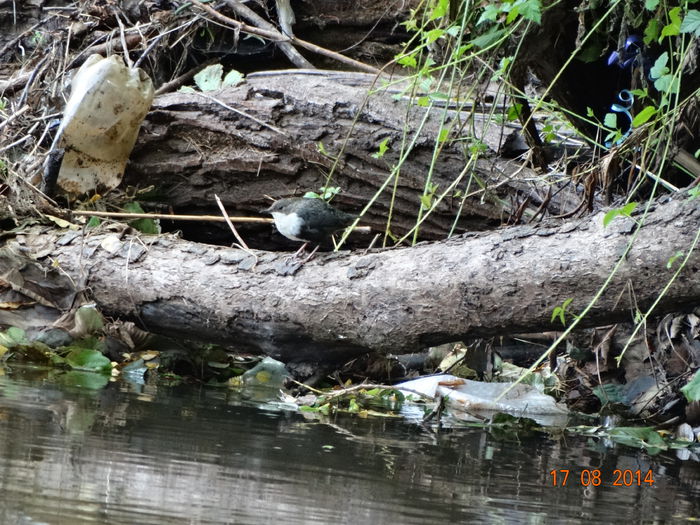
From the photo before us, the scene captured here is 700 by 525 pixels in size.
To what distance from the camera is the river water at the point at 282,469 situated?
224 centimetres

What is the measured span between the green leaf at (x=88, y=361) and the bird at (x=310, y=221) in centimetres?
117

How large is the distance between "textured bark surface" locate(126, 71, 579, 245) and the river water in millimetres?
1865

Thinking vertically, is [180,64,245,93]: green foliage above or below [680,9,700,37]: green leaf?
above

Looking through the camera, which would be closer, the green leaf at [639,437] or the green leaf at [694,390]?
the green leaf at [694,390]

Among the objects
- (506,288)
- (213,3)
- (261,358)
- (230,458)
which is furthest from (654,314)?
(213,3)

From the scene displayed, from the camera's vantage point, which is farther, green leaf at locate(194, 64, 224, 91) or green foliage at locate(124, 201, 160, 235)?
green leaf at locate(194, 64, 224, 91)

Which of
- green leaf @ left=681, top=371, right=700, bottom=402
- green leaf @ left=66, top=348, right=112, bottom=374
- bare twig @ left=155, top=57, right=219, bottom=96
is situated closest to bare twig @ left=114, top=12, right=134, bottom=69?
bare twig @ left=155, top=57, right=219, bottom=96

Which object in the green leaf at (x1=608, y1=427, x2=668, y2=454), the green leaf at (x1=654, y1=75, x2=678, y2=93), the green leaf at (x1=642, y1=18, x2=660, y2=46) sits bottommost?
the green leaf at (x1=608, y1=427, x2=668, y2=454)

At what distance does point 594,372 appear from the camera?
485cm

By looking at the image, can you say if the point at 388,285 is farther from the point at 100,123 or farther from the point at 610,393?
the point at 100,123

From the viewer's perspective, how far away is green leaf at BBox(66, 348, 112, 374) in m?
4.84

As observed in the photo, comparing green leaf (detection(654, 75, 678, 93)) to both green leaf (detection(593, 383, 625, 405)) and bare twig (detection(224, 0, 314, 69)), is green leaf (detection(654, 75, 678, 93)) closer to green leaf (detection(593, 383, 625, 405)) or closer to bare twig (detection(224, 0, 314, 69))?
green leaf (detection(593, 383, 625, 405))

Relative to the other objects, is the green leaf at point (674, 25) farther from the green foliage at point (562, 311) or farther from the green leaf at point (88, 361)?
the green leaf at point (88, 361)

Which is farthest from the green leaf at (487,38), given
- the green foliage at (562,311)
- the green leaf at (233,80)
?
the green leaf at (233,80)
